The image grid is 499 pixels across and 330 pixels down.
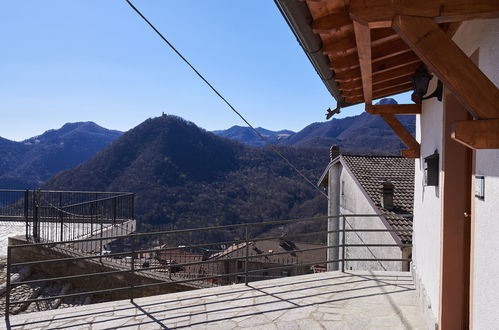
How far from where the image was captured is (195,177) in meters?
66.9

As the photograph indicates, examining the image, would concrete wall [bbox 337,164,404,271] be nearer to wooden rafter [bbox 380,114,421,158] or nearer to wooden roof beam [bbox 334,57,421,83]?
wooden rafter [bbox 380,114,421,158]

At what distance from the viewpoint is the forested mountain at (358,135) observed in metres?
66.7

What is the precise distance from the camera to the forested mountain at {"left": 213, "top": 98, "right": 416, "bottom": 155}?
6668 centimetres

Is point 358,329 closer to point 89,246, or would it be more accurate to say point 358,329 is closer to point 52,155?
point 89,246

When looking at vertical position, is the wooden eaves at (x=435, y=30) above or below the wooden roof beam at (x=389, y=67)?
below

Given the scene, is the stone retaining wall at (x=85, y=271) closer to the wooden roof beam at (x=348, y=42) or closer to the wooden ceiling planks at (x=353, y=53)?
the wooden ceiling planks at (x=353, y=53)

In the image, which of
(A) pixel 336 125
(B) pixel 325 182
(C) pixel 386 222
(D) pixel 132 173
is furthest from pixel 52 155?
(C) pixel 386 222

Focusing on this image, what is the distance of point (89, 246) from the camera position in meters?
9.94

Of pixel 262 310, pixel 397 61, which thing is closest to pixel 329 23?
pixel 397 61

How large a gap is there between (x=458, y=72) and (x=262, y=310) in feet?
11.6

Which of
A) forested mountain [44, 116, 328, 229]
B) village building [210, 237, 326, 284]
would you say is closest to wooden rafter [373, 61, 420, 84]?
village building [210, 237, 326, 284]

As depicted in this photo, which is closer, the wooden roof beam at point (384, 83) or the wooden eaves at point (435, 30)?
the wooden eaves at point (435, 30)

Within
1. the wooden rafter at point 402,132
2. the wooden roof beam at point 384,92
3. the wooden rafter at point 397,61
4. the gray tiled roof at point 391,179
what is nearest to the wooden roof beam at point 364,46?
the wooden rafter at point 397,61

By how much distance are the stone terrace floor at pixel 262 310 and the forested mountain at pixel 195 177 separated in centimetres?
3872
